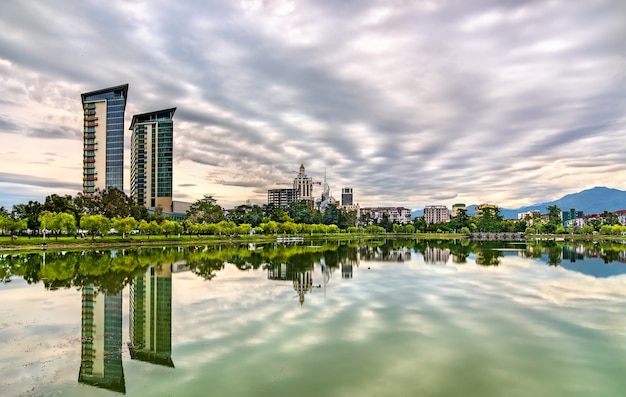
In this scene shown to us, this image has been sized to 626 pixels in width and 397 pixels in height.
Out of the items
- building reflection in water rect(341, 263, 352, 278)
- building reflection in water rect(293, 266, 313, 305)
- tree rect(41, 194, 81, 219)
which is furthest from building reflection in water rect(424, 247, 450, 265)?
tree rect(41, 194, 81, 219)

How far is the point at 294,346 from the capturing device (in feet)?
41.7

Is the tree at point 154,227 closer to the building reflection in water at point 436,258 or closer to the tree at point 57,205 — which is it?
the tree at point 57,205

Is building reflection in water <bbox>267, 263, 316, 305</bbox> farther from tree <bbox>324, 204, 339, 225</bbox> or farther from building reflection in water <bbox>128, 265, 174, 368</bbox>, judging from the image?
tree <bbox>324, 204, 339, 225</bbox>

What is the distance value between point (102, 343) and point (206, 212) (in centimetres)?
9401

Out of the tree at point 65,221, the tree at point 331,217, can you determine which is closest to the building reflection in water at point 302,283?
the tree at point 65,221

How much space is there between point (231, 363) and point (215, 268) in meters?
23.7

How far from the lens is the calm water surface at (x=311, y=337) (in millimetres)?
9930

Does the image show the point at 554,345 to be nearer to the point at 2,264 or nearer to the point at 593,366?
the point at 593,366

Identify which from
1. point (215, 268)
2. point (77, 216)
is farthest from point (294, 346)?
point (77, 216)

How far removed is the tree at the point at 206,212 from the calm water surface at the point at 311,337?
7537 centimetres

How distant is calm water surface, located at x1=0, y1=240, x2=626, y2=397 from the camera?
993cm

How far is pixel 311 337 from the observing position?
44.9ft

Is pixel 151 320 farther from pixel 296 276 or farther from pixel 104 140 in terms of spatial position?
pixel 104 140

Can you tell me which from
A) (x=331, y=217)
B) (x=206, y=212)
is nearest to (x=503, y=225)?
(x=331, y=217)
